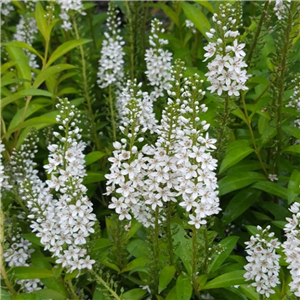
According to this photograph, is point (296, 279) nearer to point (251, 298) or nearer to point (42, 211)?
point (251, 298)

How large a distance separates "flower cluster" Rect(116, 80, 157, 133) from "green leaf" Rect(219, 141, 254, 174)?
557 mm

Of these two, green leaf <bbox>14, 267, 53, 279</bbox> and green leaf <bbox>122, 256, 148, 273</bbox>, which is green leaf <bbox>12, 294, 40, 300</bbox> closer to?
green leaf <bbox>14, 267, 53, 279</bbox>

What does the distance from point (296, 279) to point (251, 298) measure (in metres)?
0.62

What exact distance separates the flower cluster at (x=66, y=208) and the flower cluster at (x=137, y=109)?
0.38m

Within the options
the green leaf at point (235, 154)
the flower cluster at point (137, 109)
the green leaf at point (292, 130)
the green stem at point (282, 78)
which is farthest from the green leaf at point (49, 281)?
the green leaf at point (292, 130)

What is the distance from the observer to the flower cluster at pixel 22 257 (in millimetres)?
4012

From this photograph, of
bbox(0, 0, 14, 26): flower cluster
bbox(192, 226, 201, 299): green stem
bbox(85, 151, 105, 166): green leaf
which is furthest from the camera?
bbox(0, 0, 14, 26): flower cluster

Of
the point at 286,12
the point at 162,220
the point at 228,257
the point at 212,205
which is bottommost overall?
the point at 228,257

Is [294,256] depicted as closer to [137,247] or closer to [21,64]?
[137,247]

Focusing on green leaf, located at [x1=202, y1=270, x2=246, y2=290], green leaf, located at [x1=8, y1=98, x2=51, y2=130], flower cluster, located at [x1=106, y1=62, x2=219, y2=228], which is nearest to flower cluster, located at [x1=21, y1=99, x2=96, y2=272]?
flower cluster, located at [x1=106, y1=62, x2=219, y2=228]

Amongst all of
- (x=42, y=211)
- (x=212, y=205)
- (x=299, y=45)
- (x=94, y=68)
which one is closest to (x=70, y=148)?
(x=42, y=211)

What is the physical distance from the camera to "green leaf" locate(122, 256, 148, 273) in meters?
3.80

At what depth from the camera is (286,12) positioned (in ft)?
13.0

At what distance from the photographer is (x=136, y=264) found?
3.82 metres
